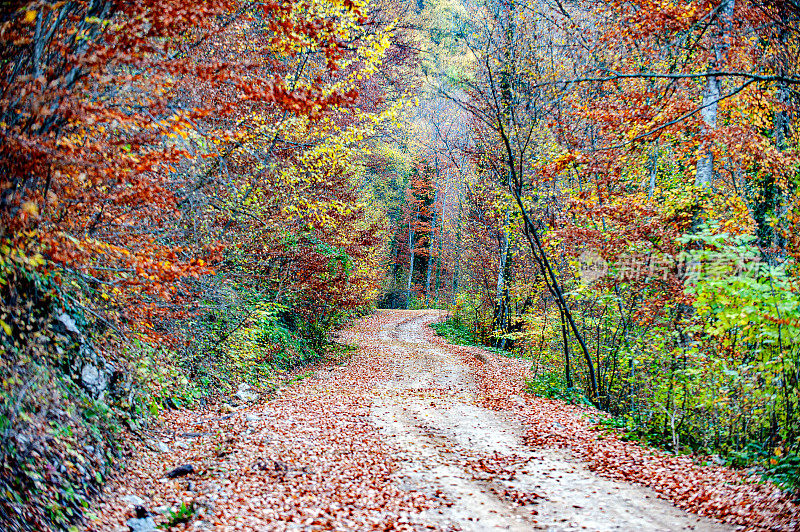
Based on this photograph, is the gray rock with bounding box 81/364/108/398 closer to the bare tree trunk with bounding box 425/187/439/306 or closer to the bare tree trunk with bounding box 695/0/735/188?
the bare tree trunk with bounding box 695/0/735/188

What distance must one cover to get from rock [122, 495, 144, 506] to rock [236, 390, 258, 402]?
505cm

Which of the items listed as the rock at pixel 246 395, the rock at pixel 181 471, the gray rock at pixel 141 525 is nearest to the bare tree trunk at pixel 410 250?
the rock at pixel 246 395

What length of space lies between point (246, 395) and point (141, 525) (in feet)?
19.4

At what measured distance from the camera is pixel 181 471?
20.4 feet

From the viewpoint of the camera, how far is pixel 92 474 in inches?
200

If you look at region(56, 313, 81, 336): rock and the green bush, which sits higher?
region(56, 313, 81, 336): rock

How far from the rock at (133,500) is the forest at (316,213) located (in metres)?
0.34

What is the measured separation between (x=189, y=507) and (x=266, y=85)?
4920 mm

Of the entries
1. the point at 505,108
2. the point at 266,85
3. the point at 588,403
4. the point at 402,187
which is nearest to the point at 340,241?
the point at 505,108

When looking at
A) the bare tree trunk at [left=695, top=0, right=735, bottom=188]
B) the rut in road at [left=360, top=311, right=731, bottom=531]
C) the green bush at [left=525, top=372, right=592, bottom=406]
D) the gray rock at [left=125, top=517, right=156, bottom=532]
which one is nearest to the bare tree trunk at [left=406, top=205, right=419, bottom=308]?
the green bush at [left=525, top=372, right=592, bottom=406]

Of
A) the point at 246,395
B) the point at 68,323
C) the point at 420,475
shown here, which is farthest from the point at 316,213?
the point at 420,475

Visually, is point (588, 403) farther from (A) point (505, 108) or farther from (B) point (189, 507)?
(B) point (189, 507)

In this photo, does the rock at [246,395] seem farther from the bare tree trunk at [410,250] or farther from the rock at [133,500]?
the bare tree trunk at [410,250]

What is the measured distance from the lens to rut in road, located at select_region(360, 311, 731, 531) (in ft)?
16.5
